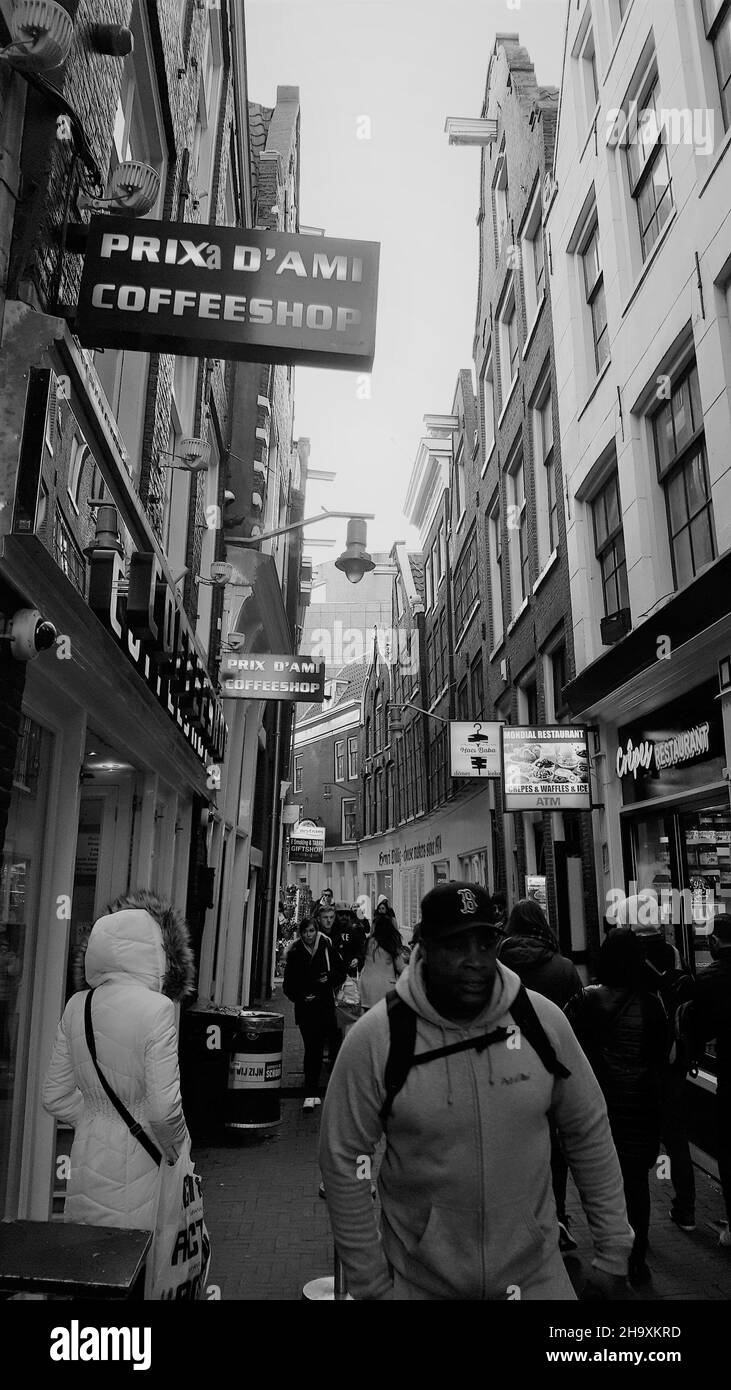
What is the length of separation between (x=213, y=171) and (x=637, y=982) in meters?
11.1

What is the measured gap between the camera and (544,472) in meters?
14.6

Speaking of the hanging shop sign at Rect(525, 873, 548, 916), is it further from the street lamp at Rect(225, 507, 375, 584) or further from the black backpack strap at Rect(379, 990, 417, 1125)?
the black backpack strap at Rect(379, 990, 417, 1125)

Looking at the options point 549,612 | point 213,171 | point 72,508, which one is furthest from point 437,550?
point 72,508

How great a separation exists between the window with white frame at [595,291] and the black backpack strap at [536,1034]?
34.3ft

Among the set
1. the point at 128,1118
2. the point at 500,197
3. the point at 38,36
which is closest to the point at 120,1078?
the point at 128,1118

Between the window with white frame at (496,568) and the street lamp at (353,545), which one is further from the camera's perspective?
the window with white frame at (496,568)

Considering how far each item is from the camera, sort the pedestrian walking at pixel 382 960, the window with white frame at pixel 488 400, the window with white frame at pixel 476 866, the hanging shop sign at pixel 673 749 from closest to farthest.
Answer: the pedestrian walking at pixel 382 960 → the hanging shop sign at pixel 673 749 → the window with white frame at pixel 488 400 → the window with white frame at pixel 476 866

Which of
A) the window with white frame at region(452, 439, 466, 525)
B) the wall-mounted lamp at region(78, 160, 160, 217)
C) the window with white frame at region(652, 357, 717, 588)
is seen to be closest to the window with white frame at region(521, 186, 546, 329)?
the window with white frame at region(652, 357, 717, 588)

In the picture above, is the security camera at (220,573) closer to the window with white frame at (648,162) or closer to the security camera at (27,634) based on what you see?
the window with white frame at (648,162)

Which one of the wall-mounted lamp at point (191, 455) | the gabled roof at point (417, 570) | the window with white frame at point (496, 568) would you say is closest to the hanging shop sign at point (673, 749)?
the wall-mounted lamp at point (191, 455)

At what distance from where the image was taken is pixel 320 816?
51594 mm

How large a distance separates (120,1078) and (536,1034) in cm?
164

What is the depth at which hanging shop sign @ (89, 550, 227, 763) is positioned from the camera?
447 cm

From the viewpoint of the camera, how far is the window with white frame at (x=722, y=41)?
25.6ft
